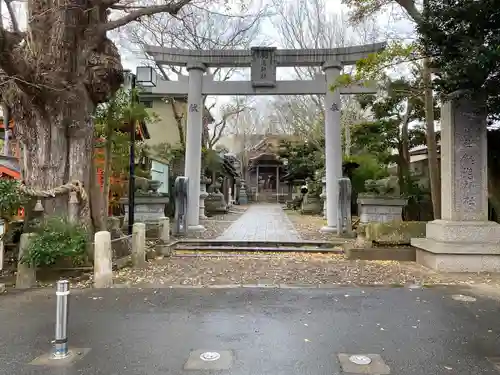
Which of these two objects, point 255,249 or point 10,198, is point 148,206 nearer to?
point 255,249

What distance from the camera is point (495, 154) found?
9.09 meters

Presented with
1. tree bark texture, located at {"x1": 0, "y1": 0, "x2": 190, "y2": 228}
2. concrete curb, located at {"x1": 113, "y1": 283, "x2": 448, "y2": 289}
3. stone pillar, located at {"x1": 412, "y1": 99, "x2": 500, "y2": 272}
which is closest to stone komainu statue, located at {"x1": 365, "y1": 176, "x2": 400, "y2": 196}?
stone pillar, located at {"x1": 412, "y1": 99, "x2": 500, "y2": 272}

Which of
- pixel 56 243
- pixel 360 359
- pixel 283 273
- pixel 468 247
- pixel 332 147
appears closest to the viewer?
pixel 360 359

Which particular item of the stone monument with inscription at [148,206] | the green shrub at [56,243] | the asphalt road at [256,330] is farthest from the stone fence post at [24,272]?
the stone monument with inscription at [148,206]

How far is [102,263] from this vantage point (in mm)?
6426

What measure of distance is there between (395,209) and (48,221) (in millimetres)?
10764

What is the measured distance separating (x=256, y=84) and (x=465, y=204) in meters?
8.24

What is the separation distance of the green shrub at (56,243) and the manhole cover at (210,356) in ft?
13.5

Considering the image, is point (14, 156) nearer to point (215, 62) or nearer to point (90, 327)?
point (215, 62)

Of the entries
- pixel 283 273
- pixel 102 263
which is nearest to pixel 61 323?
pixel 102 263

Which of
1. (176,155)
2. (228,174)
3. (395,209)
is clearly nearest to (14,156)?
(176,155)

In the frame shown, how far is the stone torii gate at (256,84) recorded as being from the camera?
43.6 ft

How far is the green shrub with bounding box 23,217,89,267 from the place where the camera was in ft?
21.2

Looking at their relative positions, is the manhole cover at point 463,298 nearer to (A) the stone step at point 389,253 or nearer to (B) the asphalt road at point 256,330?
(B) the asphalt road at point 256,330
